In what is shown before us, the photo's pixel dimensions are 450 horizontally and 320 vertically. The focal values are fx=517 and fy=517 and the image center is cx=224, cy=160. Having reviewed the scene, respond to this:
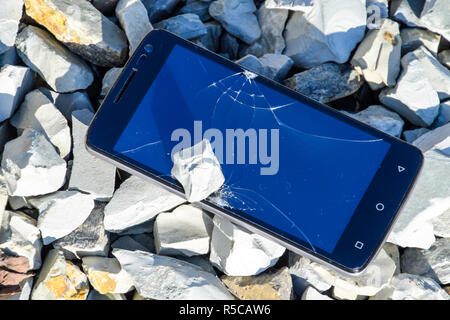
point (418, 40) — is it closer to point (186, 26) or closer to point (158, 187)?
point (186, 26)

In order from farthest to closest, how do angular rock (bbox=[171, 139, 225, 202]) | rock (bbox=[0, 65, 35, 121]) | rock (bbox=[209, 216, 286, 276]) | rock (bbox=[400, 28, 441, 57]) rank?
1. rock (bbox=[400, 28, 441, 57])
2. rock (bbox=[0, 65, 35, 121])
3. rock (bbox=[209, 216, 286, 276])
4. angular rock (bbox=[171, 139, 225, 202])

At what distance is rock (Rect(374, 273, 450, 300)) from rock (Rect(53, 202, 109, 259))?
0.78m

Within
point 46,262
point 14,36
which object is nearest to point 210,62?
point 14,36

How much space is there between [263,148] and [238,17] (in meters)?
0.49

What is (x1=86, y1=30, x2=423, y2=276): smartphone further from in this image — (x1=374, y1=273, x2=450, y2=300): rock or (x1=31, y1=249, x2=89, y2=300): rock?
(x1=31, y1=249, x2=89, y2=300): rock

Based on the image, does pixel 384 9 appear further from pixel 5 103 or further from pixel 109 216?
pixel 5 103

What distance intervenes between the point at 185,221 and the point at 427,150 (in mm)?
692

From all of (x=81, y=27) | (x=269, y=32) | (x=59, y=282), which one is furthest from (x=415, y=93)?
(x=59, y=282)

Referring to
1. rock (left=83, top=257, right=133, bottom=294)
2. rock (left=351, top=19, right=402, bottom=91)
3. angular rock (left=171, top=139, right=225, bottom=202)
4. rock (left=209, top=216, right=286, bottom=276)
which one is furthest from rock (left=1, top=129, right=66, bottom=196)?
rock (left=351, top=19, right=402, bottom=91)

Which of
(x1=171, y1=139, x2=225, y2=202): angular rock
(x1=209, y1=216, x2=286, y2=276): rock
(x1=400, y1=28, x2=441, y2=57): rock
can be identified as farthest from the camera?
(x1=400, y1=28, x2=441, y2=57): rock

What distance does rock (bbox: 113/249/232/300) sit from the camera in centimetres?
131

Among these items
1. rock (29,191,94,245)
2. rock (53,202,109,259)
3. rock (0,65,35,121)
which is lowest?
rock (53,202,109,259)

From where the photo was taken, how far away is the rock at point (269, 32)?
5.20 feet

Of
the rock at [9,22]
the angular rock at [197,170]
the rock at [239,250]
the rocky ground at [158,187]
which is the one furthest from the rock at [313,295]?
the rock at [9,22]
